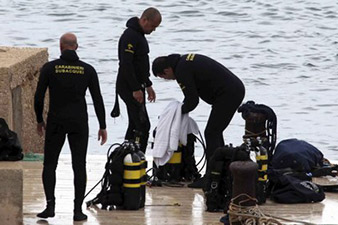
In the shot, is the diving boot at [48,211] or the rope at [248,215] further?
the diving boot at [48,211]

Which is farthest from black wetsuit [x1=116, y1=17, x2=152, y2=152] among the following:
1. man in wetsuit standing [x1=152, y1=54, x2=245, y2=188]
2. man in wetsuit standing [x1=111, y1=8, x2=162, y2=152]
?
man in wetsuit standing [x1=152, y1=54, x2=245, y2=188]

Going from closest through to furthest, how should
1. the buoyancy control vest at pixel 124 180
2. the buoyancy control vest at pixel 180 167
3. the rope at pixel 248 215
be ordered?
1. the rope at pixel 248 215
2. the buoyancy control vest at pixel 124 180
3. the buoyancy control vest at pixel 180 167

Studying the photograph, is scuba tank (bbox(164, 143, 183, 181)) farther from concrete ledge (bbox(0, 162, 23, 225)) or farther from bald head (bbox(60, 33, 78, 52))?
concrete ledge (bbox(0, 162, 23, 225))

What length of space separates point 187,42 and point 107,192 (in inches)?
781

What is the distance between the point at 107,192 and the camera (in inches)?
360

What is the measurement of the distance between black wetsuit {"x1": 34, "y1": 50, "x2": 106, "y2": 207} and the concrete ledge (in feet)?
1.21

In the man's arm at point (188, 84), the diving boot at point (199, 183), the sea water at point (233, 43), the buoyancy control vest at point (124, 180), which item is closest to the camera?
the buoyancy control vest at point (124, 180)

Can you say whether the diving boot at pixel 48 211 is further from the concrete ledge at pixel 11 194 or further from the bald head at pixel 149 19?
the bald head at pixel 149 19

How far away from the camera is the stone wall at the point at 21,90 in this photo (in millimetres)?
10016

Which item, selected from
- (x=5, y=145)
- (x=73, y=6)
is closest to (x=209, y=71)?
(x=5, y=145)

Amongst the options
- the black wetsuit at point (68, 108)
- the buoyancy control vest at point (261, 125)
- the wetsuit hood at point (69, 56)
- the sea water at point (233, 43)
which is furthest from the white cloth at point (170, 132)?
the sea water at point (233, 43)

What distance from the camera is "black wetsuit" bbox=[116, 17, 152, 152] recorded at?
10093 mm

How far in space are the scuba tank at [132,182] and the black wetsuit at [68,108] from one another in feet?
1.71

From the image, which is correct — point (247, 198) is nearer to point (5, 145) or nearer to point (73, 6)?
point (5, 145)
